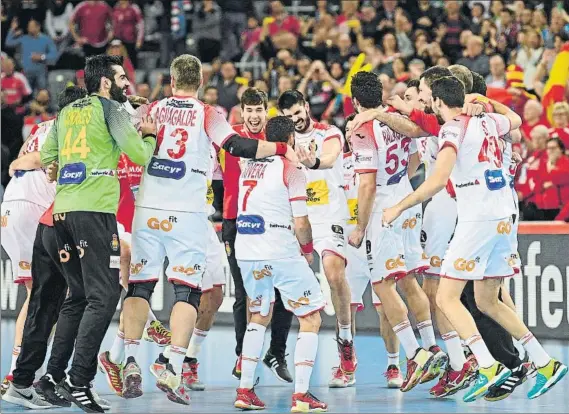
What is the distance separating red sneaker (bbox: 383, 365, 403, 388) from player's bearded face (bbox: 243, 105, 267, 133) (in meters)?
2.53

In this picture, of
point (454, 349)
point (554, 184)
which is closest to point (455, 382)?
point (454, 349)

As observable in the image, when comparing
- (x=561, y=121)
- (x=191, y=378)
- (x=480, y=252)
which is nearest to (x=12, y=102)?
(x=561, y=121)

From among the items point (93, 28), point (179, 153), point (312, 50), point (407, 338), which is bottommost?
point (407, 338)

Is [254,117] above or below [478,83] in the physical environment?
below

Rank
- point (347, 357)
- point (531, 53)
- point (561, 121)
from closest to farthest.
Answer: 1. point (347, 357)
2. point (561, 121)
3. point (531, 53)

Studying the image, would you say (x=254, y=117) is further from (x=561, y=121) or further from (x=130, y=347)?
(x=561, y=121)

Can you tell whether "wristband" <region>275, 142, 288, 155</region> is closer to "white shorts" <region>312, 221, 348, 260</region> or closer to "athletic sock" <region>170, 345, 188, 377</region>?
"white shorts" <region>312, 221, 348, 260</region>

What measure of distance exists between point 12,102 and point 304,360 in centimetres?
1419

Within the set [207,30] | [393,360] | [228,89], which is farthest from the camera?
[207,30]

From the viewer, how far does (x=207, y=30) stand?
2244cm

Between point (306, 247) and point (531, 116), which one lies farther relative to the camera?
point (531, 116)

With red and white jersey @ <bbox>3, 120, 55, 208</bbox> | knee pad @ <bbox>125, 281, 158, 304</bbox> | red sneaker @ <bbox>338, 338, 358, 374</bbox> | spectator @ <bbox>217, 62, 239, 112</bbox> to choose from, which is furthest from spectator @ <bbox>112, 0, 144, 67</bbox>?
knee pad @ <bbox>125, 281, 158, 304</bbox>

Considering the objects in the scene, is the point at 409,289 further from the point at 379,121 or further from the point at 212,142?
the point at 212,142

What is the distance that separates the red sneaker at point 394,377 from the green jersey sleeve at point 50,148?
11.9 ft
